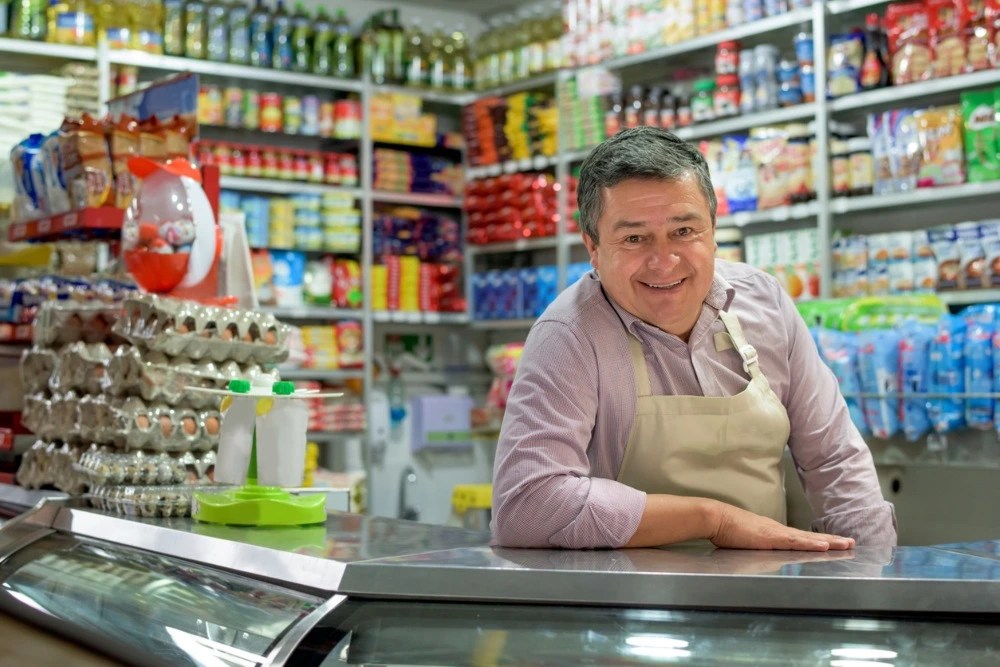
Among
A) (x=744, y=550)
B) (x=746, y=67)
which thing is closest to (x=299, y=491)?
(x=744, y=550)

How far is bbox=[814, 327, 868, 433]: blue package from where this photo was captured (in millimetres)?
3820

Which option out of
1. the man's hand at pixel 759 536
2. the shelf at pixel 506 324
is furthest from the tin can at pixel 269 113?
the man's hand at pixel 759 536

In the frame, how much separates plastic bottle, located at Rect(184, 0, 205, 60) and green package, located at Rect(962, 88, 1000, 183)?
12.5ft

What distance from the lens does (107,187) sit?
325 centimetres

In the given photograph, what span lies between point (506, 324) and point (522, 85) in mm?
1376

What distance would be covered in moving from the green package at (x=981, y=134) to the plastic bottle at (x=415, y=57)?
3449mm

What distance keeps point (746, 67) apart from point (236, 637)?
4.56m

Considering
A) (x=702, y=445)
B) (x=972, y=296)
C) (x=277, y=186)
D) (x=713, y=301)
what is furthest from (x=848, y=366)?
(x=277, y=186)

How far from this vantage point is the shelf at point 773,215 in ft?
17.5

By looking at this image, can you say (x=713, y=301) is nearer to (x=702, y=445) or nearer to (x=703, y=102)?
(x=702, y=445)

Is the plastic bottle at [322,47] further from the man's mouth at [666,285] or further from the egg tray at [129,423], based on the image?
the man's mouth at [666,285]

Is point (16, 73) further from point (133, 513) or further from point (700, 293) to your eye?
point (700, 293)

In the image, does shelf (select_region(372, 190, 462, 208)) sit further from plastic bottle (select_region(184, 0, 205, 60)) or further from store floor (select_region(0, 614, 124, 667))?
store floor (select_region(0, 614, 124, 667))

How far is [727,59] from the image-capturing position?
568 cm
